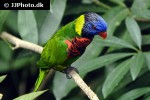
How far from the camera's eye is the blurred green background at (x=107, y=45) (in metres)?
1.93

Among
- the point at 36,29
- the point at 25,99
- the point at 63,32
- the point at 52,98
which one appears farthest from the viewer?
the point at 52,98

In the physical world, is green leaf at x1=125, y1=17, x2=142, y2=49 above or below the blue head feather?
below

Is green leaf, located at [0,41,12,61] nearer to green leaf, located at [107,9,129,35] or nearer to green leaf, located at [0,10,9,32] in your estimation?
green leaf, located at [0,10,9,32]

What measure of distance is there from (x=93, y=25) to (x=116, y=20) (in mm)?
414

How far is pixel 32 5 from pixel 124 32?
53cm

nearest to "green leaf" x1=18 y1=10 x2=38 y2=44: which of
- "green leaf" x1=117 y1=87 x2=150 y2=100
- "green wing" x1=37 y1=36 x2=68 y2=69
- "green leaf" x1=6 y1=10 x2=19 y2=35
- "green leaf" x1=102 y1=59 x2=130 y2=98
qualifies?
"green wing" x1=37 y1=36 x2=68 y2=69

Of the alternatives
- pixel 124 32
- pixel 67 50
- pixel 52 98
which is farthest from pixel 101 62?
pixel 52 98

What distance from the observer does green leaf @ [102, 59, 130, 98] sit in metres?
1.85

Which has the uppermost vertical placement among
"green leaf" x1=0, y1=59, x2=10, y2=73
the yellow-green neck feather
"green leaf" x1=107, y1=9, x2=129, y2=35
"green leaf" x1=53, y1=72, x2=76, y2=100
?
the yellow-green neck feather

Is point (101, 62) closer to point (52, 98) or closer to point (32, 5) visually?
point (32, 5)

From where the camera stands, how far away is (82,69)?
6.42 ft

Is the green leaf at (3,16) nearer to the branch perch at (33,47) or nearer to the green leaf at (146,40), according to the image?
the branch perch at (33,47)

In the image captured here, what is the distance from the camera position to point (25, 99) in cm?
133

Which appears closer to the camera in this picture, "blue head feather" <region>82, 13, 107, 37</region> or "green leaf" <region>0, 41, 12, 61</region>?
"blue head feather" <region>82, 13, 107, 37</region>
